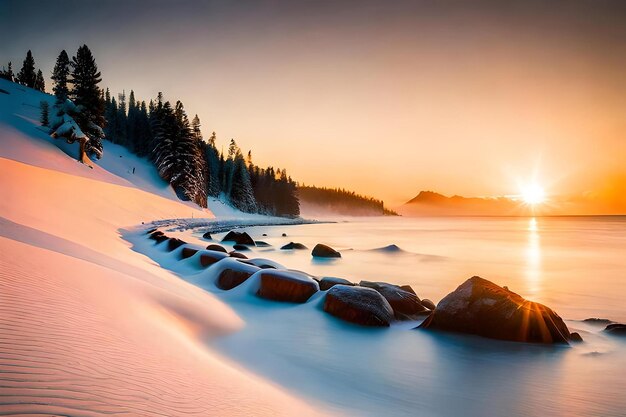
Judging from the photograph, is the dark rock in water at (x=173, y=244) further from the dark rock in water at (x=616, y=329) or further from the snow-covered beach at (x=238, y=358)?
the dark rock in water at (x=616, y=329)

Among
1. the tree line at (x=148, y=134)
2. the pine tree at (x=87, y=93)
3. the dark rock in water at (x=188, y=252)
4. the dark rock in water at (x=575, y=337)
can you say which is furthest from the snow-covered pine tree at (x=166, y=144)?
the dark rock in water at (x=575, y=337)

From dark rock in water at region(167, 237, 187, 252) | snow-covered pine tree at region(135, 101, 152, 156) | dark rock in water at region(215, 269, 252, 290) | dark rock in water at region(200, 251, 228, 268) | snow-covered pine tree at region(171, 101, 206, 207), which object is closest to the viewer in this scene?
dark rock in water at region(215, 269, 252, 290)

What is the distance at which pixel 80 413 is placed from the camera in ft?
7.42

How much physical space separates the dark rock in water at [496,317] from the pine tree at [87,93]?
4610 centimetres

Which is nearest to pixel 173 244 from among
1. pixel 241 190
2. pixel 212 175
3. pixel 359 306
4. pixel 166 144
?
pixel 359 306

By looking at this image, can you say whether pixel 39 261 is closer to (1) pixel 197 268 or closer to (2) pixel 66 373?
(2) pixel 66 373

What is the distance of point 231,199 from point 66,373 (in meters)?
73.6

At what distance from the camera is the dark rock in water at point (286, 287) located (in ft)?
30.7

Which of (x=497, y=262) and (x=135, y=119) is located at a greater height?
(x=135, y=119)

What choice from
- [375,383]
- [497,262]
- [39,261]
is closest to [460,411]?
[375,383]

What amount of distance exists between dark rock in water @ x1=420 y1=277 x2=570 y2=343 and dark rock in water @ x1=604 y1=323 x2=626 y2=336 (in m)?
1.52

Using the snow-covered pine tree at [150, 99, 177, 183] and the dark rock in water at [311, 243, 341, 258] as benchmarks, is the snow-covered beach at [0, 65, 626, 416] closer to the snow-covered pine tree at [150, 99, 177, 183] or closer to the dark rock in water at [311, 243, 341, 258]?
the dark rock in water at [311, 243, 341, 258]

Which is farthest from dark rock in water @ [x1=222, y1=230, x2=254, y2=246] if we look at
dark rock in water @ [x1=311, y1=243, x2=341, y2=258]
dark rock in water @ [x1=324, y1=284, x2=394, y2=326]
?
dark rock in water @ [x1=324, y1=284, x2=394, y2=326]

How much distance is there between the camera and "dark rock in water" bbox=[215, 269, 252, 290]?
1030cm
